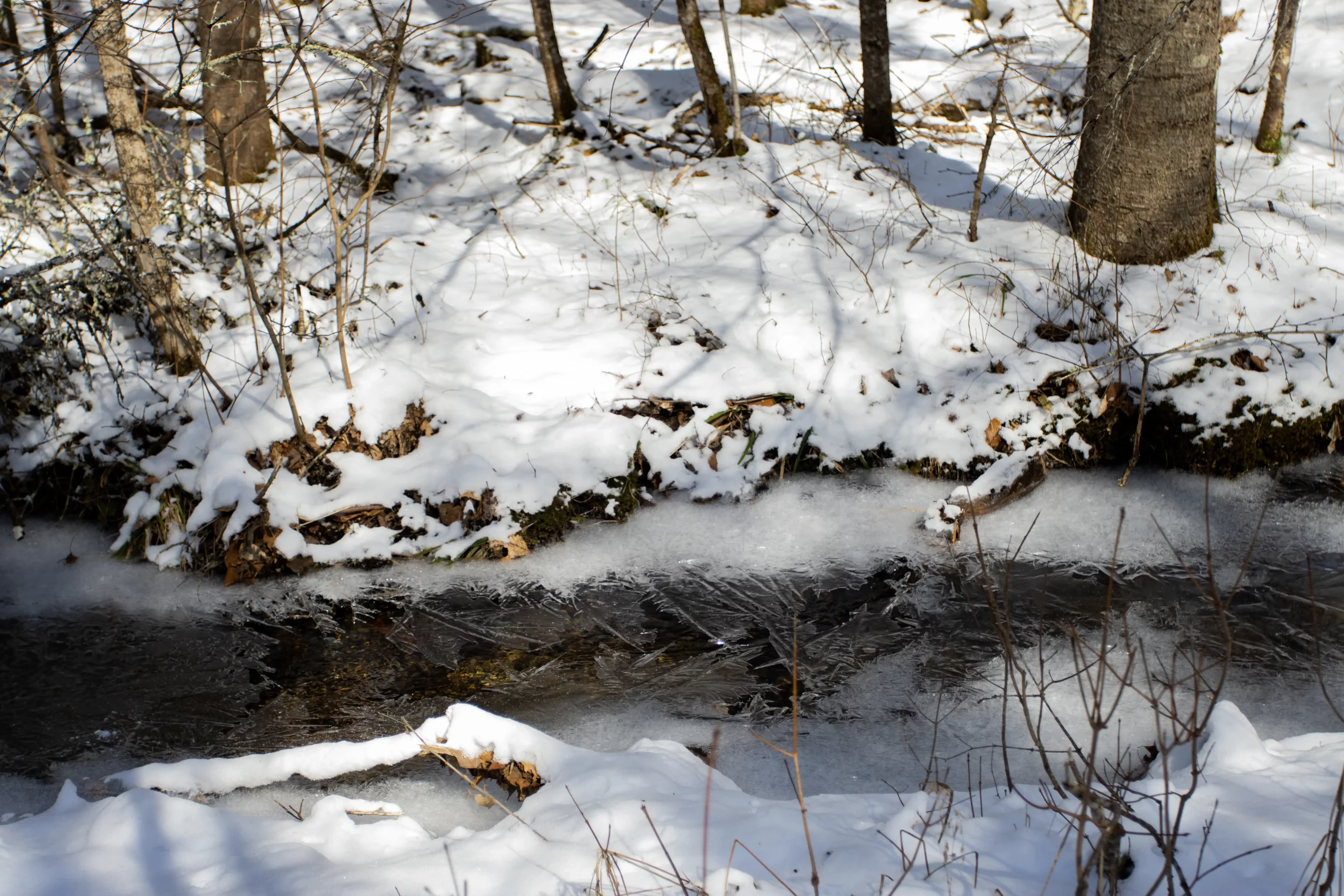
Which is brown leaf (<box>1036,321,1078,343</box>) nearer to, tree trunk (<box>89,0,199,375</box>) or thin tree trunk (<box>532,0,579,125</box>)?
tree trunk (<box>89,0,199,375</box>)

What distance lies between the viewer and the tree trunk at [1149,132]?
4.82m

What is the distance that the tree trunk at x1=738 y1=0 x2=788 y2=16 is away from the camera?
10273 millimetres

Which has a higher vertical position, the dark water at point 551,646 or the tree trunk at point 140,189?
the tree trunk at point 140,189

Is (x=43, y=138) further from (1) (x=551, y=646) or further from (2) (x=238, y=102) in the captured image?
(1) (x=551, y=646)

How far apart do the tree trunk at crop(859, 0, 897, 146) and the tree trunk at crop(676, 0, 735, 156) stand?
111cm

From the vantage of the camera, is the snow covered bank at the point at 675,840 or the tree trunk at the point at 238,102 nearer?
the snow covered bank at the point at 675,840

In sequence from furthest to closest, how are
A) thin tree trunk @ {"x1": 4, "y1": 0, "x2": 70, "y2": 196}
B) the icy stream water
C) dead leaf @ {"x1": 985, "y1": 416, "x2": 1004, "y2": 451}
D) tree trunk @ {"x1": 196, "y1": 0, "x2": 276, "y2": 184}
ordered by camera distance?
tree trunk @ {"x1": 196, "y1": 0, "x2": 276, "y2": 184} → thin tree trunk @ {"x1": 4, "y1": 0, "x2": 70, "y2": 196} → dead leaf @ {"x1": 985, "y1": 416, "x2": 1004, "y2": 451} → the icy stream water

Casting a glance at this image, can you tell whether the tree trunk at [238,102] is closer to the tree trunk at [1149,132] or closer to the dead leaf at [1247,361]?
the tree trunk at [1149,132]

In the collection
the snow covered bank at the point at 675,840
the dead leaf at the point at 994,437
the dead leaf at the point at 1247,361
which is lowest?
the snow covered bank at the point at 675,840

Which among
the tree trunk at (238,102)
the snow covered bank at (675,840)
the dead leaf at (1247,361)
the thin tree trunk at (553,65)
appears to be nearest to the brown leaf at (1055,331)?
the dead leaf at (1247,361)

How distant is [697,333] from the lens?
17.8ft

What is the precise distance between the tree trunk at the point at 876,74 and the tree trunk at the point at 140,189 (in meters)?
4.75

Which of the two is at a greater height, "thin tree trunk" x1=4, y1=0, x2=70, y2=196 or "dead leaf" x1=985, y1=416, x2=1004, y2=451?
"thin tree trunk" x1=4, y1=0, x2=70, y2=196

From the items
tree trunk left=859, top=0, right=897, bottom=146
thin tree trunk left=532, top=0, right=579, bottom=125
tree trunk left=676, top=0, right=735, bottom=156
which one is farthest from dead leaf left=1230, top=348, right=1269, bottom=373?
thin tree trunk left=532, top=0, right=579, bottom=125
